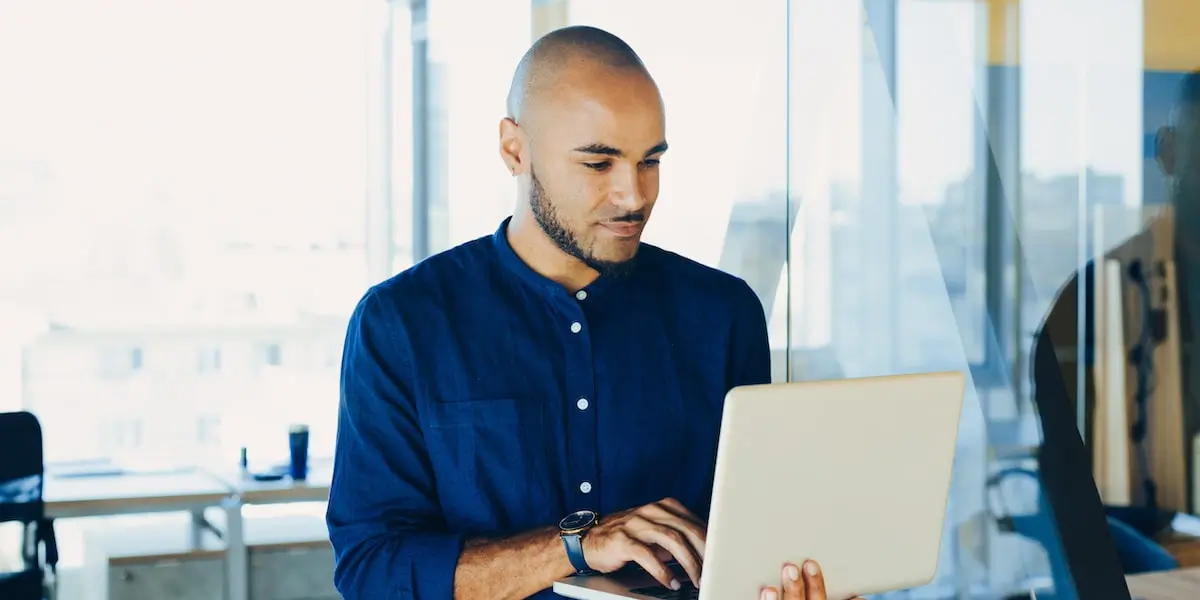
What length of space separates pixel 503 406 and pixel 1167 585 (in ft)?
4.06

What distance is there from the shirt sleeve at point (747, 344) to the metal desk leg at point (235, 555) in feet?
7.70

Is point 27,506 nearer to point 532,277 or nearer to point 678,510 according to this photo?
point 532,277

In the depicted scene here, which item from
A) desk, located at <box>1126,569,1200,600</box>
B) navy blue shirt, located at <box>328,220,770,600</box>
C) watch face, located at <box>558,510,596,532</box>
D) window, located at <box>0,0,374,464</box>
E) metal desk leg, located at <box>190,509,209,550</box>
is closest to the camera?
watch face, located at <box>558,510,596,532</box>

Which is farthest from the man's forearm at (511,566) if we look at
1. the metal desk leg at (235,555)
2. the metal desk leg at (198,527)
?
the metal desk leg at (198,527)

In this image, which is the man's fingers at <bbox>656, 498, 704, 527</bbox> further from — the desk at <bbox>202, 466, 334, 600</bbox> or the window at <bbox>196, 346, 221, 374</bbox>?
the window at <bbox>196, 346, 221, 374</bbox>

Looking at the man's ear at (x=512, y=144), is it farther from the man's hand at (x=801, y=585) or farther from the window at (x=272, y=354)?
the window at (x=272, y=354)

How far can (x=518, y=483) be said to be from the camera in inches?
66.0

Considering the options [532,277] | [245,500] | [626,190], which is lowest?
[245,500]

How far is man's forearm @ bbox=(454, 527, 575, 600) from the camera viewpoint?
1.51 m

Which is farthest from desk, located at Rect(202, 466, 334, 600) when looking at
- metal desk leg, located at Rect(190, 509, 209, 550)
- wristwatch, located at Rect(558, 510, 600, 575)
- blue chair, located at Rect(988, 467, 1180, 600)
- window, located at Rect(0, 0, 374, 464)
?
wristwatch, located at Rect(558, 510, 600, 575)

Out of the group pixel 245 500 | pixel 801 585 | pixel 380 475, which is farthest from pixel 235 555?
pixel 801 585

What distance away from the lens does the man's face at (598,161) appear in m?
1.69

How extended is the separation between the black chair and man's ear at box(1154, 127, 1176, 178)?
2.82 meters

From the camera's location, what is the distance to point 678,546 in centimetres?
139
